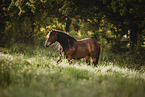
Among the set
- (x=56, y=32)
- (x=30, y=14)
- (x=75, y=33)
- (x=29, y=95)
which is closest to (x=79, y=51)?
(x=56, y=32)

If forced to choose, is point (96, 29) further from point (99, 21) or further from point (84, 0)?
point (84, 0)

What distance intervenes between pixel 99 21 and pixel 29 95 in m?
11.8

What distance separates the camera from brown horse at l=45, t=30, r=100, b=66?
17.7 ft

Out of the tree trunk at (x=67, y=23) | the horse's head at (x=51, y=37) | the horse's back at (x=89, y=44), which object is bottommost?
Result: the horse's back at (x=89, y=44)

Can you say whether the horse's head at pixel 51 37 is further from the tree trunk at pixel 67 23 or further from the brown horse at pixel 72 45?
the tree trunk at pixel 67 23

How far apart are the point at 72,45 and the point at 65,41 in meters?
0.39

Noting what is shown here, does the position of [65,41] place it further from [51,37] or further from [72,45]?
[51,37]

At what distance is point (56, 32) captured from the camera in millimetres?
5449

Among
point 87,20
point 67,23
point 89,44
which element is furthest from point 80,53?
point 67,23

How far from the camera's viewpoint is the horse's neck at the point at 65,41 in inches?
221

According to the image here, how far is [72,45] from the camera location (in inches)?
231

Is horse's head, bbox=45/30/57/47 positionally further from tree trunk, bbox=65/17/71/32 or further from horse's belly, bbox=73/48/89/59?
tree trunk, bbox=65/17/71/32

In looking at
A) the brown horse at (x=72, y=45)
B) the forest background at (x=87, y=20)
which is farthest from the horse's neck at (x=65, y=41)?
the forest background at (x=87, y=20)

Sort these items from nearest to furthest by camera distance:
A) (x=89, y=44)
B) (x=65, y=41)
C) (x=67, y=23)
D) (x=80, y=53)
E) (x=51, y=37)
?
1. (x=51, y=37)
2. (x=65, y=41)
3. (x=80, y=53)
4. (x=89, y=44)
5. (x=67, y=23)
